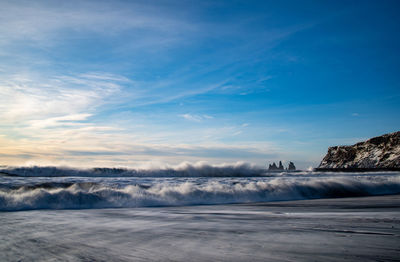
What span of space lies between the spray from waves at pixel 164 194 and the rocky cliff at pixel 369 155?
177ft

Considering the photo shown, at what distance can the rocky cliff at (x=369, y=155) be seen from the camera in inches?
2194

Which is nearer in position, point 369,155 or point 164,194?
point 164,194

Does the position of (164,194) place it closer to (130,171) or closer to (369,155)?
(130,171)

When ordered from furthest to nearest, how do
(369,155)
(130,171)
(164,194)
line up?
1. (369,155)
2. (130,171)
3. (164,194)

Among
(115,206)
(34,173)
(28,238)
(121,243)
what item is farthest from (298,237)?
(34,173)

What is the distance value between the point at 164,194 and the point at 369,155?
69676 millimetres

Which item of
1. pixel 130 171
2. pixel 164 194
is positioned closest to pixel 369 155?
pixel 130 171

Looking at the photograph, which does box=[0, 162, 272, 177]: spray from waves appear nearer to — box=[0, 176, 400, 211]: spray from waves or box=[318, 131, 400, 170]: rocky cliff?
box=[0, 176, 400, 211]: spray from waves

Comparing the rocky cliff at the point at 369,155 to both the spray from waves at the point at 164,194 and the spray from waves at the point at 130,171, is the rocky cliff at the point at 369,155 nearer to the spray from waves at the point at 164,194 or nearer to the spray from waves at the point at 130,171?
the spray from waves at the point at 130,171

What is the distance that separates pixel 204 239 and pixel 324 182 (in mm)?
9809

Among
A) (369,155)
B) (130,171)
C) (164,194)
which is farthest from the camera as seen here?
(369,155)

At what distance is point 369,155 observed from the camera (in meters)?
62.6

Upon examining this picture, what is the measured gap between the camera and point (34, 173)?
19.6 m

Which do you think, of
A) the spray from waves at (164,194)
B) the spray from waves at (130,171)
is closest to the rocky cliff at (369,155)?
the spray from waves at (130,171)
